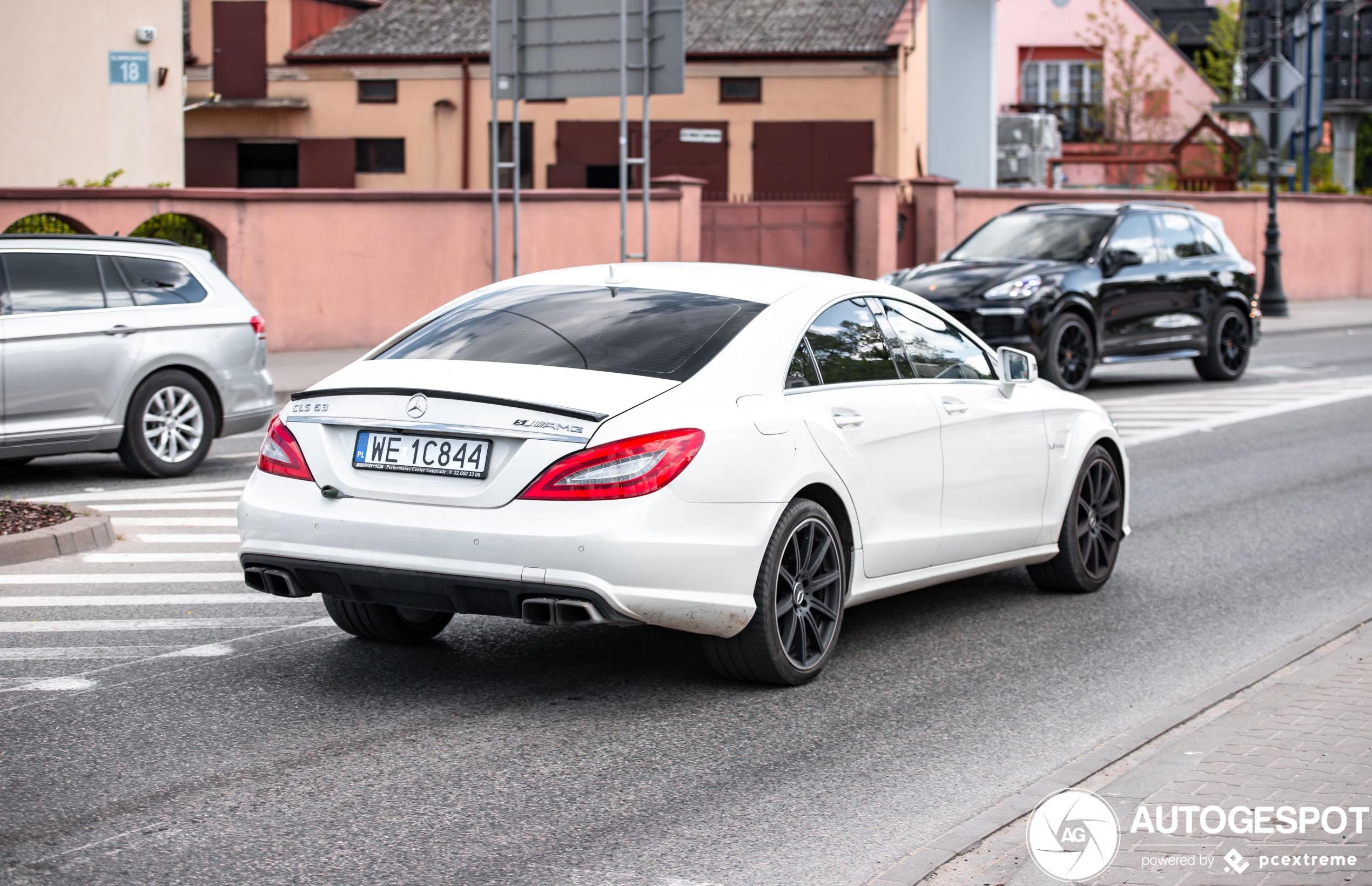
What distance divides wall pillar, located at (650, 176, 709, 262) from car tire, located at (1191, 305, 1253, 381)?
9396 millimetres

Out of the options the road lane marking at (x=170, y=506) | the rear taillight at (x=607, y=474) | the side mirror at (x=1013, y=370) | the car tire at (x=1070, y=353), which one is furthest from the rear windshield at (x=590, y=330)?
the car tire at (x=1070, y=353)

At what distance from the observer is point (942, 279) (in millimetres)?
17172

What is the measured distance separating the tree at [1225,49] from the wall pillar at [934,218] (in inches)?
1453

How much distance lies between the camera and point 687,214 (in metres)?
27.0

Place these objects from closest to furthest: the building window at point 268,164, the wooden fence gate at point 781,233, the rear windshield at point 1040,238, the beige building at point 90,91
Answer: the rear windshield at point 1040,238, the beige building at point 90,91, the wooden fence gate at point 781,233, the building window at point 268,164

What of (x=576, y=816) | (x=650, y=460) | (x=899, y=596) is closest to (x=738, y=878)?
(x=576, y=816)

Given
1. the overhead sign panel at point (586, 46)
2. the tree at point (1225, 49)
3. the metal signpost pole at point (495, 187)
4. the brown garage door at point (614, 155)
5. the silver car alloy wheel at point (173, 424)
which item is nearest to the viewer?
the silver car alloy wheel at point (173, 424)

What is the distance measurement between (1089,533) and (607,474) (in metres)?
3.63

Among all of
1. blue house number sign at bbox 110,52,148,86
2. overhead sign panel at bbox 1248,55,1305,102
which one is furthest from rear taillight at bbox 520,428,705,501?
overhead sign panel at bbox 1248,55,1305,102

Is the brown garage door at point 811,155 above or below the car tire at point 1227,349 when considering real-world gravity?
above

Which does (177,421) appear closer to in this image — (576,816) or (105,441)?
(105,441)

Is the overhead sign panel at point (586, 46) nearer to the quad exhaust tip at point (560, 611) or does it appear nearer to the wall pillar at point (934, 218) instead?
the wall pillar at point (934, 218)

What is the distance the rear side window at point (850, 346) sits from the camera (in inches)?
261

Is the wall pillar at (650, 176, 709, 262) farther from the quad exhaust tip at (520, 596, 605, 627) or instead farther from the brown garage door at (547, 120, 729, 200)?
the quad exhaust tip at (520, 596, 605, 627)
